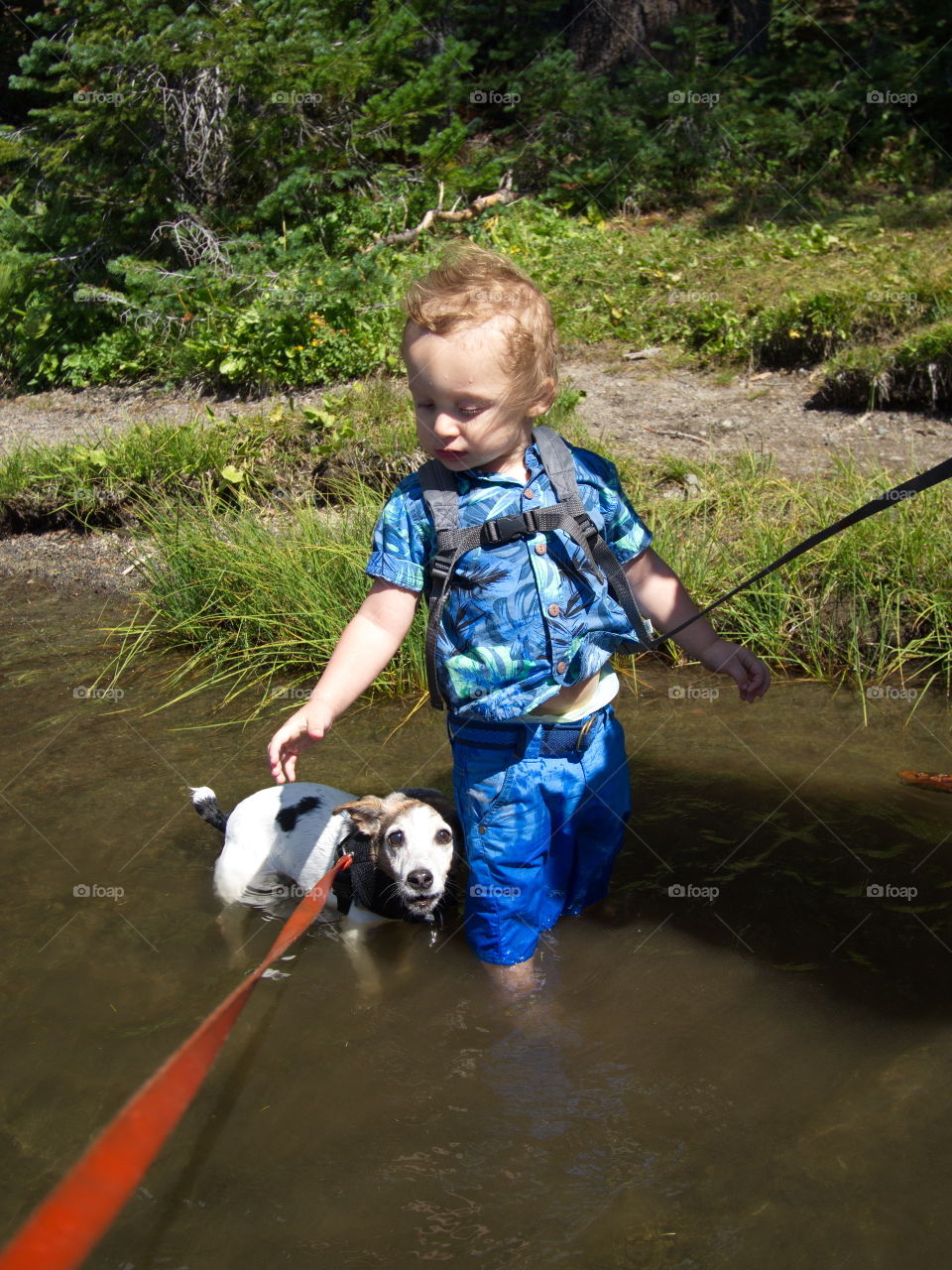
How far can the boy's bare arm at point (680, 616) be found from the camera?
9.55ft

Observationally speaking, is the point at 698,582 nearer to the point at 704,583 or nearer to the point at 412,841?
the point at 704,583

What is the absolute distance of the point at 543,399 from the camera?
2715 millimetres

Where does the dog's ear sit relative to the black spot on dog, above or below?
above

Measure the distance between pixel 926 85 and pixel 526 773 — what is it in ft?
32.0

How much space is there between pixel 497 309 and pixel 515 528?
502mm

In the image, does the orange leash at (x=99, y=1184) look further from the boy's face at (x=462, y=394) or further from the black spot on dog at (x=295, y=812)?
the black spot on dog at (x=295, y=812)

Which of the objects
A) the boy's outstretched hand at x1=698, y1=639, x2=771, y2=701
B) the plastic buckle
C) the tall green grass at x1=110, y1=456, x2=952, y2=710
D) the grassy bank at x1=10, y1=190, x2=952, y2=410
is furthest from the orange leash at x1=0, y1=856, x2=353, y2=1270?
the grassy bank at x1=10, y1=190, x2=952, y2=410

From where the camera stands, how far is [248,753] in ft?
14.1

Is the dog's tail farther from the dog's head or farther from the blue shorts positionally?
the blue shorts

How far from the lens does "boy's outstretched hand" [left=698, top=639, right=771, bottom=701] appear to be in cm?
289

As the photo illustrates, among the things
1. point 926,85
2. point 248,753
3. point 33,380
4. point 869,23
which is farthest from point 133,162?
Result: point 869,23

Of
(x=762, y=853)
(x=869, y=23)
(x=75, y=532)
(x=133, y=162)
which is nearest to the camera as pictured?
(x=762, y=853)

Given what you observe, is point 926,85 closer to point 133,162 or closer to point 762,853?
point 133,162

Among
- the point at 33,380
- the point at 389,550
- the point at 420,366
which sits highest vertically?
the point at 420,366
